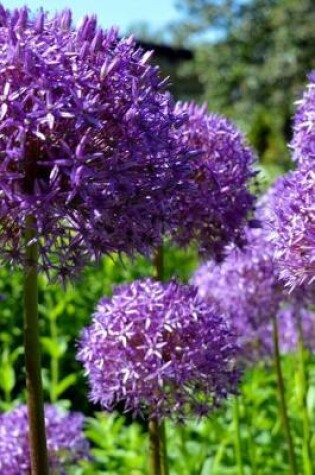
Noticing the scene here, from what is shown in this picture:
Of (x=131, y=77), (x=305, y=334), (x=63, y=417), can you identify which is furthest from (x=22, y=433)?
(x=305, y=334)

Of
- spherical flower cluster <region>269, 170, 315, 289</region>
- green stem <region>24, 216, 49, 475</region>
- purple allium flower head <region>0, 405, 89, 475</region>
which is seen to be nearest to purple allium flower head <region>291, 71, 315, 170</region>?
spherical flower cluster <region>269, 170, 315, 289</region>

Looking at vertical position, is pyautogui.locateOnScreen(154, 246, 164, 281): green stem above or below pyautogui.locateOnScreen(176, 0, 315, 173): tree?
below

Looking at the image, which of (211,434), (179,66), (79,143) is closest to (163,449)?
(79,143)

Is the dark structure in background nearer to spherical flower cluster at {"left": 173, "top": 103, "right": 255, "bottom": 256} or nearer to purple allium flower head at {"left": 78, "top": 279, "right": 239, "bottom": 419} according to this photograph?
spherical flower cluster at {"left": 173, "top": 103, "right": 255, "bottom": 256}

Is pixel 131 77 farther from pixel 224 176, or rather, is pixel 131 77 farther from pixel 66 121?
pixel 224 176

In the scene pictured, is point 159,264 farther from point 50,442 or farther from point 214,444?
point 214,444
